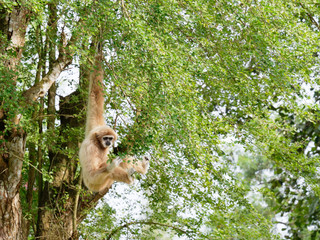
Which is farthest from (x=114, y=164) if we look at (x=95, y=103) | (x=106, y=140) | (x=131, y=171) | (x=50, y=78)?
(x=50, y=78)

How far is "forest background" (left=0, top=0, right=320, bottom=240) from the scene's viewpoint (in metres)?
5.46

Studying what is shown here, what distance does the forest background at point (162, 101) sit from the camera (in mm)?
5461

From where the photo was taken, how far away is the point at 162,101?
5.09 metres

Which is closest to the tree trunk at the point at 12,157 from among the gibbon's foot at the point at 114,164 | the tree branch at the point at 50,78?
the tree branch at the point at 50,78

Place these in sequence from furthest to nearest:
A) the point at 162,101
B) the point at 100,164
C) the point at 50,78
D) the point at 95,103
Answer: the point at 50,78
the point at 95,103
the point at 100,164
the point at 162,101

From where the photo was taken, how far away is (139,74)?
5664mm

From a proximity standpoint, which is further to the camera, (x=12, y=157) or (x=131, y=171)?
(x=12, y=157)

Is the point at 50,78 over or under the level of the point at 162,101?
over

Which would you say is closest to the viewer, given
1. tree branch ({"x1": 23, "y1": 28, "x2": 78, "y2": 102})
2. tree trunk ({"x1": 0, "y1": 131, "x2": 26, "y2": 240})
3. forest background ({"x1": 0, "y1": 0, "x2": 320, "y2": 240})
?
forest background ({"x1": 0, "y1": 0, "x2": 320, "y2": 240})

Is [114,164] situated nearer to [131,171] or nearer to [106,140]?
[131,171]

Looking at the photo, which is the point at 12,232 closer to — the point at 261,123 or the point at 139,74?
the point at 139,74

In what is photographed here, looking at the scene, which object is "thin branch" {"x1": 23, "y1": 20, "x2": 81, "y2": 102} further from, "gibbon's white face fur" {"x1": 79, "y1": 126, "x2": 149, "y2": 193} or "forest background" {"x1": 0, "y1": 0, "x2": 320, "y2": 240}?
"gibbon's white face fur" {"x1": 79, "y1": 126, "x2": 149, "y2": 193}

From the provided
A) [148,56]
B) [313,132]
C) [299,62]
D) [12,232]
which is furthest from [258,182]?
[148,56]

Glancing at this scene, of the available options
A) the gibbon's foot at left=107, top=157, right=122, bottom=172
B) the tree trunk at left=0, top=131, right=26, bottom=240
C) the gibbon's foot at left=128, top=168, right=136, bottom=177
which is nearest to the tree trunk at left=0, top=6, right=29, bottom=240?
the tree trunk at left=0, top=131, right=26, bottom=240
